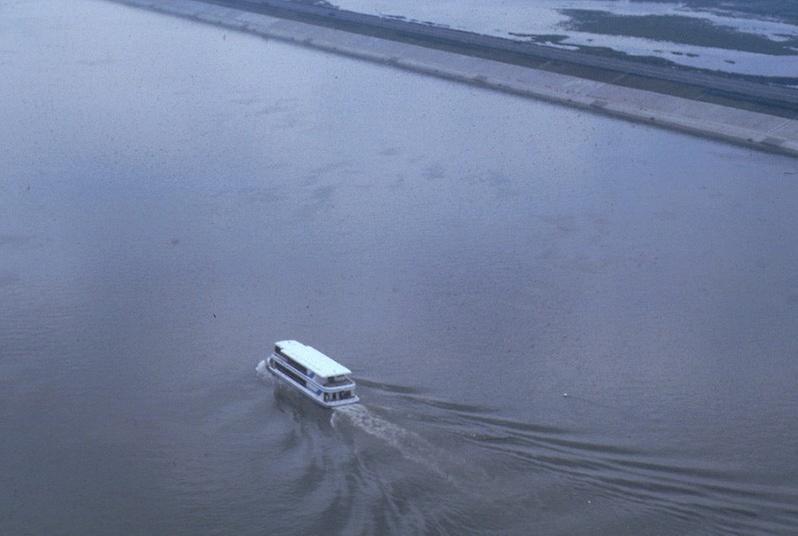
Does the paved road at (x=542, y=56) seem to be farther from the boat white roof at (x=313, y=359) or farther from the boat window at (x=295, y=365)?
the boat window at (x=295, y=365)

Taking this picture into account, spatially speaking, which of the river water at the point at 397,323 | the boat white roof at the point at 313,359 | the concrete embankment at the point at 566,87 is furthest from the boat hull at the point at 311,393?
the concrete embankment at the point at 566,87

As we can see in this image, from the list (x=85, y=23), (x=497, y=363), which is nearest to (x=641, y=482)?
(x=497, y=363)

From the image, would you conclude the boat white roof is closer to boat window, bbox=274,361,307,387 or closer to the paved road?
boat window, bbox=274,361,307,387

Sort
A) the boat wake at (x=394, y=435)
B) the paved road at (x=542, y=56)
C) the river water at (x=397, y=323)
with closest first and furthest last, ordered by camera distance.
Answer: the river water at (x=397, y=323)
the boat wake at (x=394, y=435)
the paved road at (x=542, y=56)

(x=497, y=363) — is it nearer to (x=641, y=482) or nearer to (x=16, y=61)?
(x=641, y=482)

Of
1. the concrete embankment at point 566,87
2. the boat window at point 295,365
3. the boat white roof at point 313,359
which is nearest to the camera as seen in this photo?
the boat white roof at point 313,359

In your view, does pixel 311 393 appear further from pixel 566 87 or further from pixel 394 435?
pixel 566 87
